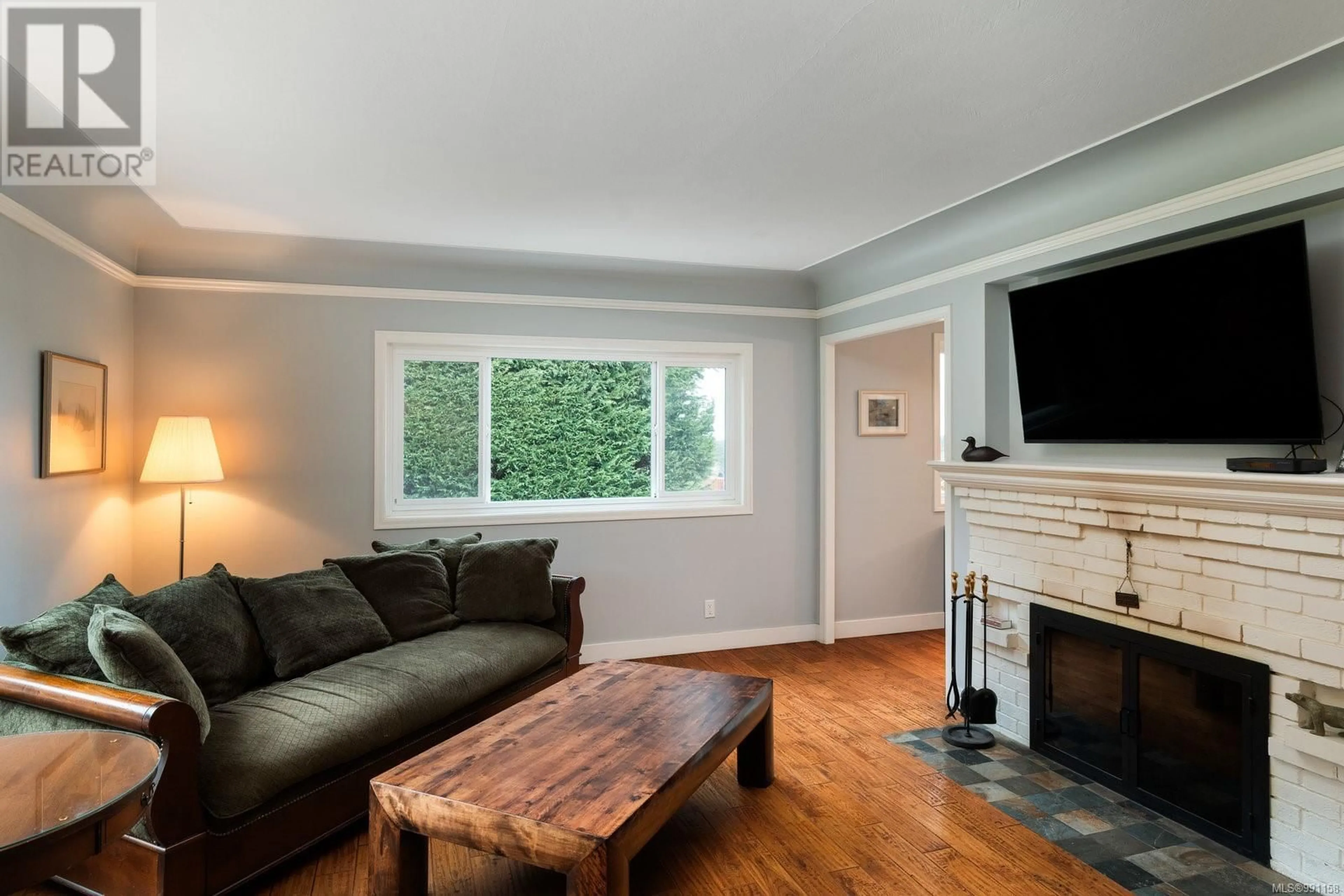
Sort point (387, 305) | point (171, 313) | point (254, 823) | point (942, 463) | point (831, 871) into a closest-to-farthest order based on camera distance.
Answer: point (254, 823) < point (831, 871) < point (942, 463) < point (171, 313) < point (387, 305)

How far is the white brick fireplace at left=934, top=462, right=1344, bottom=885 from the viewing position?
2.23 metres

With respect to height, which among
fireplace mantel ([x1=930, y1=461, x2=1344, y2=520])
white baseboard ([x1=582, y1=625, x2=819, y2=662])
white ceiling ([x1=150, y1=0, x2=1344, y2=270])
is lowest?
white baseboard ([x1=582, y1=625, x2=819, y2=662])

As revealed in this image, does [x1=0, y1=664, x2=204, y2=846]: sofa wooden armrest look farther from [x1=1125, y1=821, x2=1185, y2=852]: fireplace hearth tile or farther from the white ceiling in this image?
[x1=1125, y1=821, x2=1185, y2=852]: fireplace hearth tile

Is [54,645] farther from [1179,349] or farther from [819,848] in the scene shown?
[1179,349]

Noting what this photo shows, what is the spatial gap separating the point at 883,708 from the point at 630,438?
220cm

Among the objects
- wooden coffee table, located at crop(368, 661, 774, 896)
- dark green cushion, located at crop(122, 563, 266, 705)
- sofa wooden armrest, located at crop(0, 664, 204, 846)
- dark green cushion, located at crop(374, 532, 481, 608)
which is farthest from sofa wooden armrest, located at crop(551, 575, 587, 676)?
sofa wooden armrest, located at crop(0, 664, 204, 846)

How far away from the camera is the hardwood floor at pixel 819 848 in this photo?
2.29 metres

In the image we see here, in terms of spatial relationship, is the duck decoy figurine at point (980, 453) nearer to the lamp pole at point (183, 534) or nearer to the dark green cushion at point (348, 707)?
the dark green cushion at point (348, 707)

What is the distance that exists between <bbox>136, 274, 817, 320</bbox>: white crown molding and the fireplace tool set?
2.16 m

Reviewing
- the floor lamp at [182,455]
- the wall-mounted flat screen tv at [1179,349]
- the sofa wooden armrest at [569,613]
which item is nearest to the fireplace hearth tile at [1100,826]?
the wall-mounted flat screen tv at [1179,349]

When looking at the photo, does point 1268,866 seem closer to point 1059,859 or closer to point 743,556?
point 1059,859

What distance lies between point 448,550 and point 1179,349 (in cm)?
330

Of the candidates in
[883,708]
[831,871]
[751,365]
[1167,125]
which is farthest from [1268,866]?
[751,365]

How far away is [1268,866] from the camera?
236 cm
